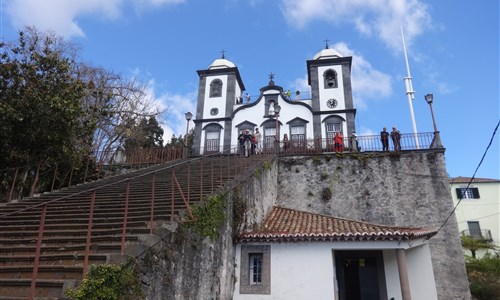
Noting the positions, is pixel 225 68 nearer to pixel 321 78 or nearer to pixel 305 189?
pixel 321 78

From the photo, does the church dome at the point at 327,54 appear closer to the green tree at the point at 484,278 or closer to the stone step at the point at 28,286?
the green tree at the point at 484,278

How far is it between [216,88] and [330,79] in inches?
346

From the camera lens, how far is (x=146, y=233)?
598cm

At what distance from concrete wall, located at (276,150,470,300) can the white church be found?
24.8 ft

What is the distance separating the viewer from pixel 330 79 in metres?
25.8

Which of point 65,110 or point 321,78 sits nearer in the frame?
point 65,110

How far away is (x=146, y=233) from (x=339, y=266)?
7.71 metres

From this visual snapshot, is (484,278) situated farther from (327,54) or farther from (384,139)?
(327,54)

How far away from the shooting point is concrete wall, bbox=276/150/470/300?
14248 mm

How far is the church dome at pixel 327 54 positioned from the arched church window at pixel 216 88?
25.2 ft

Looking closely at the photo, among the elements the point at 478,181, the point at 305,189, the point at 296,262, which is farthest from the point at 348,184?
the point at 478,181

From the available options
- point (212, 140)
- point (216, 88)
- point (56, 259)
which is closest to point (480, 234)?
point (212, 140)

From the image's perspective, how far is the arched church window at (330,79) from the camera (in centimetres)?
2542

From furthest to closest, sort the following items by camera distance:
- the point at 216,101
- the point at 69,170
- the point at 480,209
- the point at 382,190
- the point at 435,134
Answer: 1. the point at 480,209
2. the point at 216,101
3. the point at 435,134
4. the point at 382,190
5. the point at 69,170
